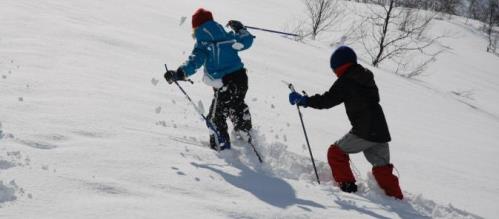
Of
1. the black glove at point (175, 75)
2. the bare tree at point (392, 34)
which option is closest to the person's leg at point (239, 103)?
the black glove at point (175, 75)

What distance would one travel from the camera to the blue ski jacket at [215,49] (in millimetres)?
4734

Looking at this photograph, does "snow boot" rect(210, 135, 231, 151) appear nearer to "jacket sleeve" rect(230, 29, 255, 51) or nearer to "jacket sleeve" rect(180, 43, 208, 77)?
"jacket sleeve" rect(180, 43, 208, 77)

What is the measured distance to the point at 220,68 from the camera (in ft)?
15.8

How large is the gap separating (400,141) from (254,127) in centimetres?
258

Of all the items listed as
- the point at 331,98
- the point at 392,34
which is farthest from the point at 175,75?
the point at 392,34

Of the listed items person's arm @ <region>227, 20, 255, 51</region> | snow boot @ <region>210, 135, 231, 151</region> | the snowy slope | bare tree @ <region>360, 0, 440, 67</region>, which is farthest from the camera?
bare tree @ <region>360, 0, 440, 67</region>

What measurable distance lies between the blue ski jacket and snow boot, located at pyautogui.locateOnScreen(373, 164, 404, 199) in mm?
1759

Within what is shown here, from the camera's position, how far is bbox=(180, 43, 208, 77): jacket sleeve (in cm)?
461

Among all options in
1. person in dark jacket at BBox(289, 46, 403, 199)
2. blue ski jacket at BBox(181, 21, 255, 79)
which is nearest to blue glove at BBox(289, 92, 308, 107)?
person in dark jacket at BBox(289, 46, 403, 199)

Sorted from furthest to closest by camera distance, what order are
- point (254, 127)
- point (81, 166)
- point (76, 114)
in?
point (254, 127)
point (76, 114)
point (81, 166)

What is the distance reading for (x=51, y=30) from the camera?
7.57m

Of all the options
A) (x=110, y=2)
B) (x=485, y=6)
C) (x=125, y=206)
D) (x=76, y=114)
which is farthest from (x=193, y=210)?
(x=485, y=6)

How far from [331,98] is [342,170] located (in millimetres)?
707

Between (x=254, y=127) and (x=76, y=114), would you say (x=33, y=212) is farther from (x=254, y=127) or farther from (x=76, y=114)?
(x=254, y=127)
